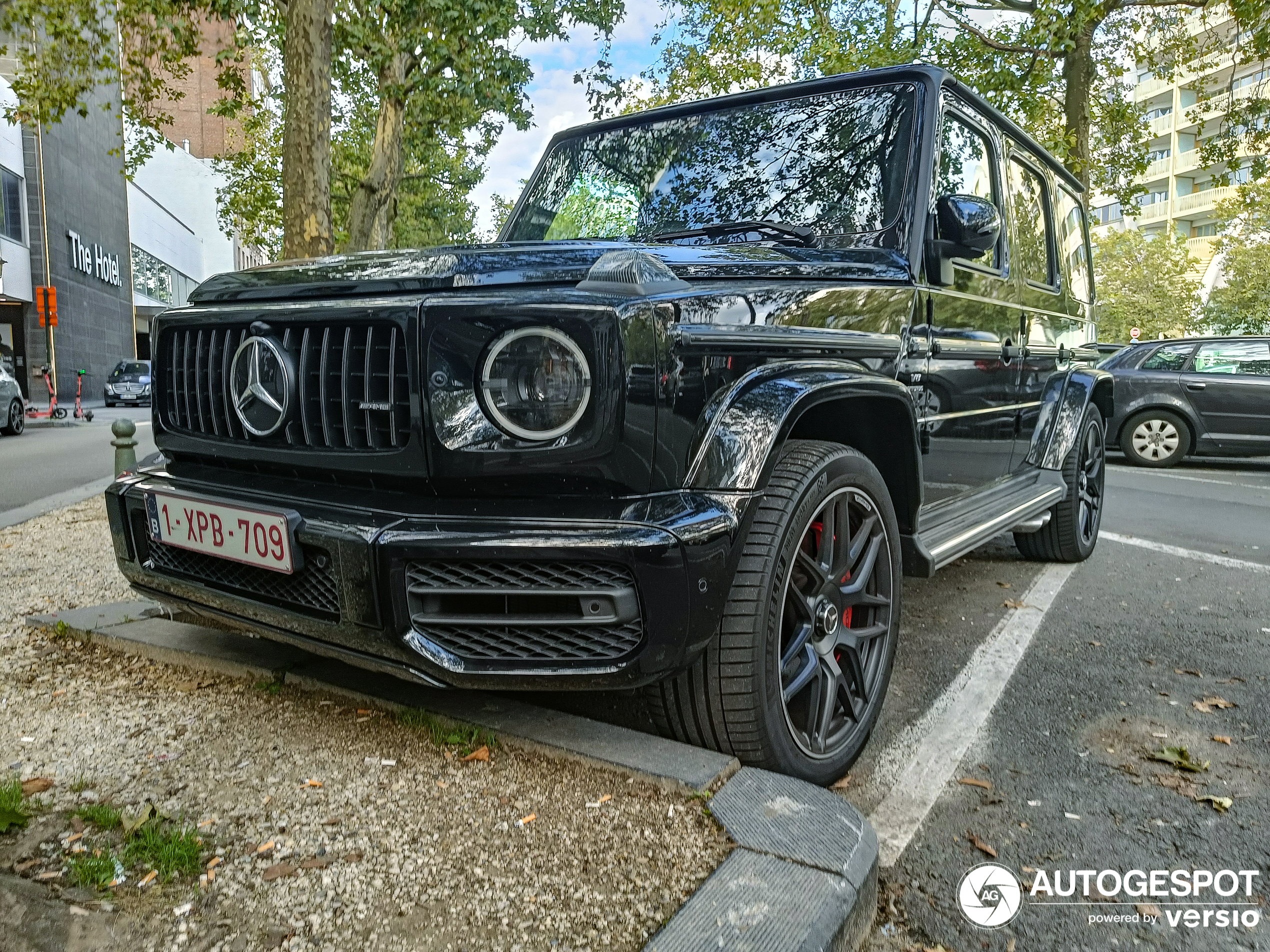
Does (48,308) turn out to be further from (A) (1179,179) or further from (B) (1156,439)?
(A) (1179,179)

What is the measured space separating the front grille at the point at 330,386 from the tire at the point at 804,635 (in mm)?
851

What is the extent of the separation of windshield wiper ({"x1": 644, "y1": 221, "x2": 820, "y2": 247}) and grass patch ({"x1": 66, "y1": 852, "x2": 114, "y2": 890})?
2.21m

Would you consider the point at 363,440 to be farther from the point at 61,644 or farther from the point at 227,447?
the point at 61,644

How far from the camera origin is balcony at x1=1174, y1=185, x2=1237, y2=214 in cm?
5956

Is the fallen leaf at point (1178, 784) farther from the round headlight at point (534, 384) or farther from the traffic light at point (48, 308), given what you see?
the traffic light at point (48, 308)

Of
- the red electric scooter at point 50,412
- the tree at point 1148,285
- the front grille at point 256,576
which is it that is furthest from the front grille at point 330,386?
the tree at point 1148,285

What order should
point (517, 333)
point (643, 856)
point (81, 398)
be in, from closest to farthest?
A: point (643, 856), point (517, 333), point (81, 398)

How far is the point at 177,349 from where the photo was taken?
267cm

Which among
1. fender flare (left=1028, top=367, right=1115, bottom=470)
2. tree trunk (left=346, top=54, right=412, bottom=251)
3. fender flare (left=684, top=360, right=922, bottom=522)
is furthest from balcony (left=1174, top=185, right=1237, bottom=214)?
fender flare (left=684, top=360, right=922, bottom=522)

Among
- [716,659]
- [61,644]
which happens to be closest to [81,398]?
[61,644]

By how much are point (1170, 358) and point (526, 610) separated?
Answer: 457 inches

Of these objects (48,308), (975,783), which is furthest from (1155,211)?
(975,783)

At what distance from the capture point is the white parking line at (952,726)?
2322mm

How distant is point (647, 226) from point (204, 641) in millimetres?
2026
